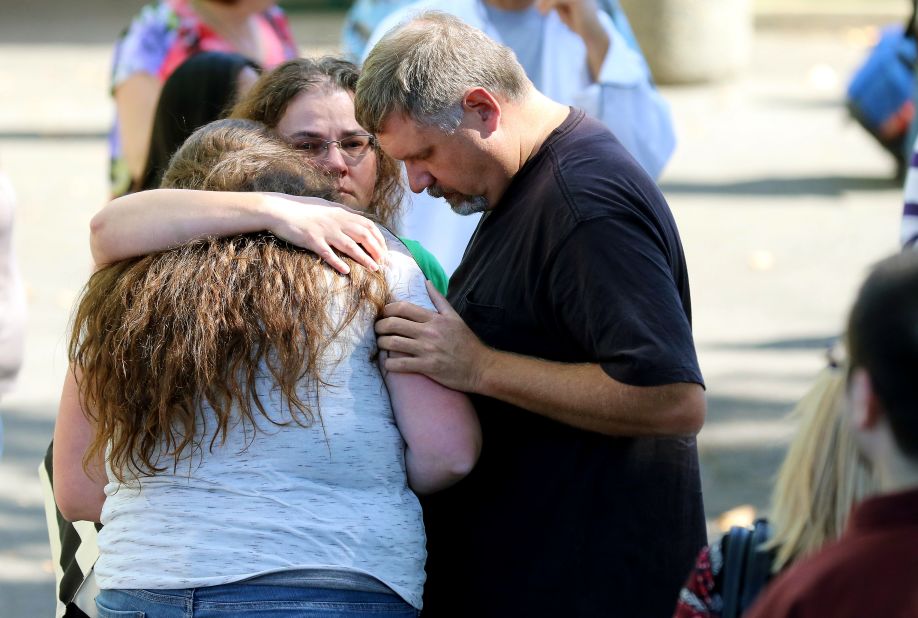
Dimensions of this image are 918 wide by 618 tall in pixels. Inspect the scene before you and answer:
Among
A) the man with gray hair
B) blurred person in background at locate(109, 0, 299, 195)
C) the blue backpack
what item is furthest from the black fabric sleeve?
the blue backpack

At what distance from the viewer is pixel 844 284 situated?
22.5 feet

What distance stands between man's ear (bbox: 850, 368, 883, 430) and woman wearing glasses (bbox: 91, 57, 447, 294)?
3.12ft

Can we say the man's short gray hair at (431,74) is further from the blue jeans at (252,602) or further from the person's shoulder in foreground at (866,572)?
the person's shoulder in foreground at (866,572)

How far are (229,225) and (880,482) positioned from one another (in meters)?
1.16

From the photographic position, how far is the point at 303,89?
2.74m

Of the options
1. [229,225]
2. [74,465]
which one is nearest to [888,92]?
[229,225]

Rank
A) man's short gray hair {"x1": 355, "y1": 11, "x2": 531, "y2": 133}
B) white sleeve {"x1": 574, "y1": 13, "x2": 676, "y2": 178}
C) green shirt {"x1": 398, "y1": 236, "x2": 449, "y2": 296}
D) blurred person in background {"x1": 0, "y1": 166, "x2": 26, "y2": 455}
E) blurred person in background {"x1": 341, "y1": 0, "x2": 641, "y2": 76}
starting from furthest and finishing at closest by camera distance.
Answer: blurred person in background {"x1": 341, "y1": 0, "x2": 641, "y2": 76}
white sleeve {"x1": 574, "y1": 13, "x2": 676, "y2": 178}
blurred person in background {"x1": 0, "y1": 166, "x2": 26, "y2": 455}
green shirt {"x1": 398, "y1": 236, "x2": 449, "y2": 296}
man's short gray hair {"x1": 355, "y1": 11, "x2": 531, "y2": 133}

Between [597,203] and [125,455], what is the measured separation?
0.90 metres

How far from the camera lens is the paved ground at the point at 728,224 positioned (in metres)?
4.96

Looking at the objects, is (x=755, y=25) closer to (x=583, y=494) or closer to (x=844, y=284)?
(x=844, y=284)

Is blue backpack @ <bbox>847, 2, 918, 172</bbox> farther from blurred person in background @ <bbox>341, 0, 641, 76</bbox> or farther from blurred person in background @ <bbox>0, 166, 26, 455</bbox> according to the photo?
blurred person in background @ <bbox>0, 166, 26, 455</bbox>

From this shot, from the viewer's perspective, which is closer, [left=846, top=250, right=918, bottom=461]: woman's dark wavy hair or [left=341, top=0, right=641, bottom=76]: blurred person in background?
[left=846, top=250, right=918, bottom=461]: woman's dark wavy hair

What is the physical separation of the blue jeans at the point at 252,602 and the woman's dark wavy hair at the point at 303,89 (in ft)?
3.19

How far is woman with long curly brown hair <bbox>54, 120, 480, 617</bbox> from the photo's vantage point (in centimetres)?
197
